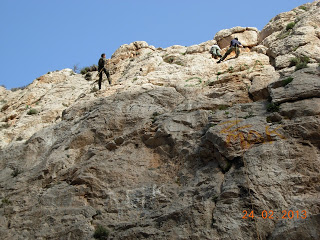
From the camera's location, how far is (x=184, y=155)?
11.3 meters

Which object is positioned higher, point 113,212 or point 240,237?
point 113,212

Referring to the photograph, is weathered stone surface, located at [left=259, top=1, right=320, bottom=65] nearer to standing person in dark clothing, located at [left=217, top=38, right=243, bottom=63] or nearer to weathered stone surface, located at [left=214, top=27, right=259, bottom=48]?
weathered stone surface, located at [left=214, top=27, right=259, bottom=48]

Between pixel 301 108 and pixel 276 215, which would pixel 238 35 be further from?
pixel 276 215

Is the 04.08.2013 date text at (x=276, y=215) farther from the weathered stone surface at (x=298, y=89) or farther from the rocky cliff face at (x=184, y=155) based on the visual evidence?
the weathered stone surface at (x=298, y=89)

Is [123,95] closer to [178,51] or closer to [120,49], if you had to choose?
[178,51]

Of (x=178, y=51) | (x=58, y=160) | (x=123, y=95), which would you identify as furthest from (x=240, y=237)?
(x=178, y=51)

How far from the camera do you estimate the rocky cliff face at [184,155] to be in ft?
28.9

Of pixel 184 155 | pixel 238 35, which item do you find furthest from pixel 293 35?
pixel 184 155

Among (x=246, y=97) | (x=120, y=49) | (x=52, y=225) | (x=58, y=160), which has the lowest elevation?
(x=52, y=225)

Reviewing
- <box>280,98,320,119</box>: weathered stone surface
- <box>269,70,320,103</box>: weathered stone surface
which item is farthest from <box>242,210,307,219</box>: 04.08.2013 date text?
<box>269,70,320,103</box>: weathered stone surface

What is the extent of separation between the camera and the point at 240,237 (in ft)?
26.6

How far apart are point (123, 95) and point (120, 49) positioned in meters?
8.39

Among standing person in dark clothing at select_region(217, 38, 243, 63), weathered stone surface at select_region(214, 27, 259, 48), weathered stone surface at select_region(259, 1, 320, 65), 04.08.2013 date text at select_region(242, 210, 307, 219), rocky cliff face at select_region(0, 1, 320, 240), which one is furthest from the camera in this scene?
weathered stone surface at select_region(214, 27, 259, 48)

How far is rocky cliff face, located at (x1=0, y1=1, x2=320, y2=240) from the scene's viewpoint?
881 cm
